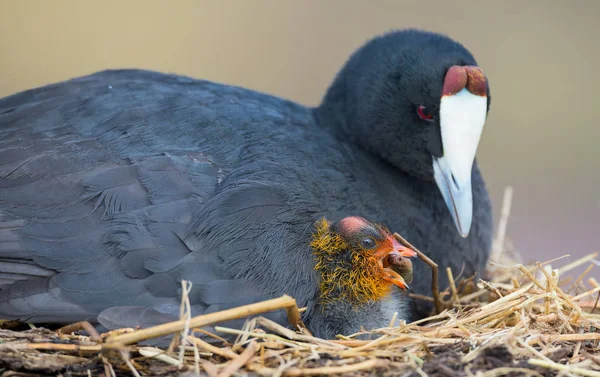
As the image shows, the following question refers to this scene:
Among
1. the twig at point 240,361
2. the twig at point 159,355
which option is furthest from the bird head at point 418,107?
the twig at point 159,355

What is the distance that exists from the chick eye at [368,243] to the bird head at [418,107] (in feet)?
1.53

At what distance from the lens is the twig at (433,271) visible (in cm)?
384

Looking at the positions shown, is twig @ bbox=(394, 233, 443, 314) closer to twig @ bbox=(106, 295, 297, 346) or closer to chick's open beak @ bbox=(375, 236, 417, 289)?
chick's open beak @ bbox=(375, 236, 417, 289)

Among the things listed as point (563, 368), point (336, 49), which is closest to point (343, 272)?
point (563, 368)

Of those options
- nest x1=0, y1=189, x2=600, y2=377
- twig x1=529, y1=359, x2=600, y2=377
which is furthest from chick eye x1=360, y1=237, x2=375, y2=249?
twig x1=529, y1=359, x2=600, y2=377

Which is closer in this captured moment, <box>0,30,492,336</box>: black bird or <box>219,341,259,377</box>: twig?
<box>219,341,259,377</box>: twig

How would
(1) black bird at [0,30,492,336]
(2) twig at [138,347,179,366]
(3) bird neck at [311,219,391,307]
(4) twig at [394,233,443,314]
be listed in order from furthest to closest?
(4) twig at [394,233,443,314] < (3) bird neck at [311,219,391,307] < (1) black bird at [0,30,492,336] < (2) twig at [138,347,179,366]

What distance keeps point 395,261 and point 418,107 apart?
0.82m

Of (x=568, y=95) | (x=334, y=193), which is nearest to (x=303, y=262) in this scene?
(x=334, y=193)

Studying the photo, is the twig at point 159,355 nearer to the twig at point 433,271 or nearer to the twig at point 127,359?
the twig at point 127,359

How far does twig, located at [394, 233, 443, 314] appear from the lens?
12.6 feet

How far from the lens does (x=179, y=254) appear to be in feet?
11.2

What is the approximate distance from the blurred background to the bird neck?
15.7 feet

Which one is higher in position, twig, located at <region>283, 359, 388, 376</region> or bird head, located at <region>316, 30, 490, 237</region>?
bird head, located at <region>316, 30, 490, 237</region>
